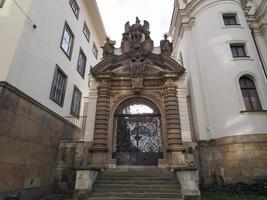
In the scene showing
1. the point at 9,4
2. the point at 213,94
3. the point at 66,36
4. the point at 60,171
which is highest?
the point at 66,36

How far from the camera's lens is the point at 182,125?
1189cm

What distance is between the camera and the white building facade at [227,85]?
10836 millimetres

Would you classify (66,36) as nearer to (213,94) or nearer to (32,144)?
(32,144)

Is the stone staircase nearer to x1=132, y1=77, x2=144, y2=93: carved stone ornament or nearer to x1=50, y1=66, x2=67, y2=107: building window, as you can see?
x1=132, y1=77, x2=144, y2=93: carved stone ornament

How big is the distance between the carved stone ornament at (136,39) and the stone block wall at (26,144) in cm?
771

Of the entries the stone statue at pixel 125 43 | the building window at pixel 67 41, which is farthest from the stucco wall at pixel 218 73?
the building window at pixel 67 41

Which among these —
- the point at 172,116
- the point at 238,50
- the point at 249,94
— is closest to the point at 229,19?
Result: the point at 238,50

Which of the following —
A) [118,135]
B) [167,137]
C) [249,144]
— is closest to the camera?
[249,144]

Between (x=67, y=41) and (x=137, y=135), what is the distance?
30.7 feet

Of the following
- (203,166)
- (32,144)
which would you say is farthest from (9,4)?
(203,166)

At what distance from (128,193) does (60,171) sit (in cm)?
521

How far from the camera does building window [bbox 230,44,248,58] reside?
44.1 ft

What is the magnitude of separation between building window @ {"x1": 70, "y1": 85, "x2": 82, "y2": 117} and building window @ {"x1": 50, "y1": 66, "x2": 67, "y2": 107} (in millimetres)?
1798

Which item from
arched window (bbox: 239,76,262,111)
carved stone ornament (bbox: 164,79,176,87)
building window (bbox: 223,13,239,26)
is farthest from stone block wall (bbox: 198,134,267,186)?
building window (bbox: 223,13,239,26)
